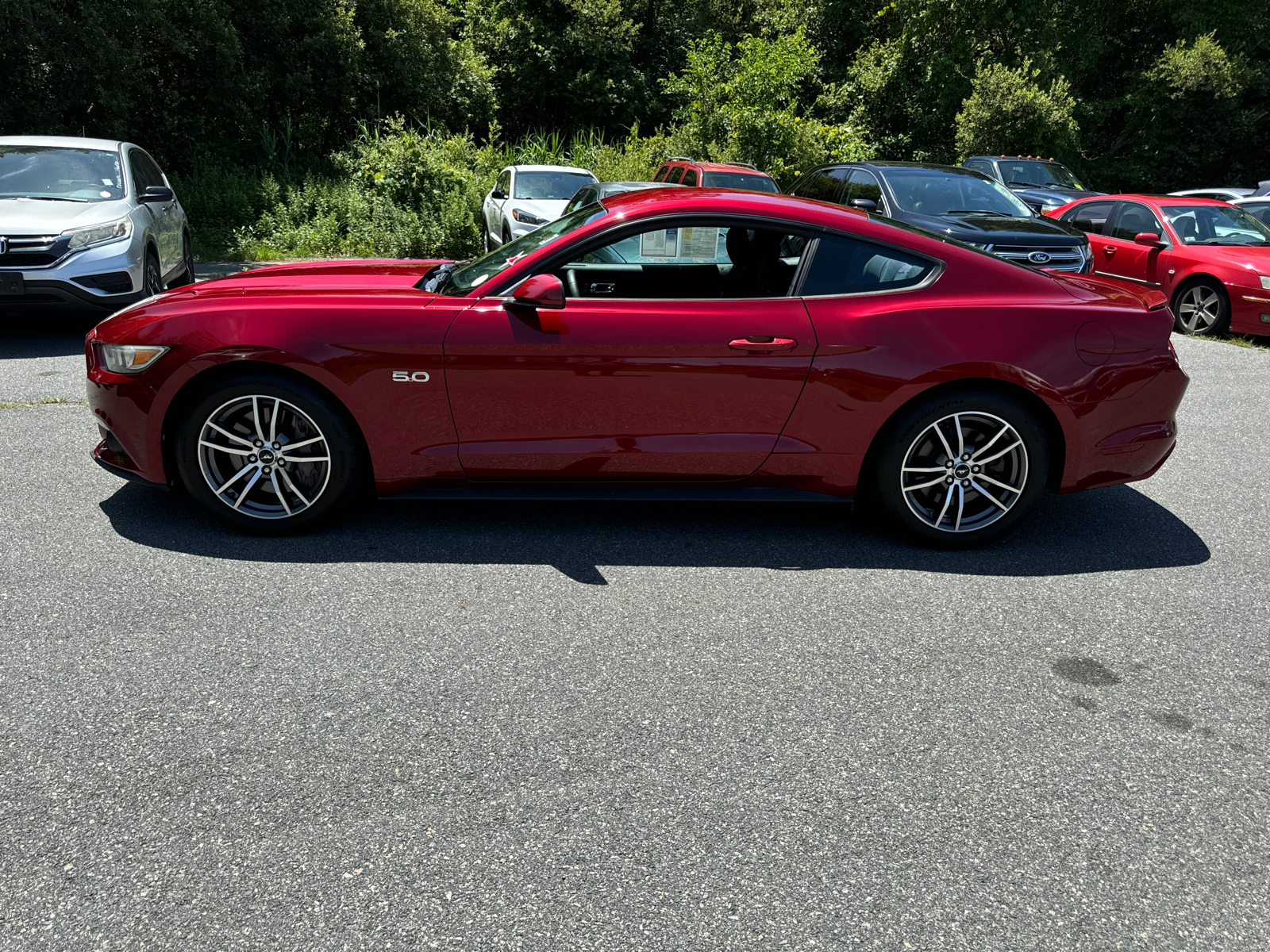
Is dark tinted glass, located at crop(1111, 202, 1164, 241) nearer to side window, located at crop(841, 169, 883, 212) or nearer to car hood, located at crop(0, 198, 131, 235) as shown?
side window, located at crop(841, 169, 883, 212)

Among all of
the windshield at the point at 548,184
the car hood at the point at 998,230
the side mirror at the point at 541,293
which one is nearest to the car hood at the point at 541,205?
the windshield at the point at 548,184

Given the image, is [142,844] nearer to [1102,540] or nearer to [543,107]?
[1102,540]

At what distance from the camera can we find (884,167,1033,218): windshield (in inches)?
441

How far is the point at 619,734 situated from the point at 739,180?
42.0 feet

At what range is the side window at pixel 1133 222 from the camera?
40.3 feet

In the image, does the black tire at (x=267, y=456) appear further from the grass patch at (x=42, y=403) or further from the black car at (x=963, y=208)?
the black car at (x=963, y=208)

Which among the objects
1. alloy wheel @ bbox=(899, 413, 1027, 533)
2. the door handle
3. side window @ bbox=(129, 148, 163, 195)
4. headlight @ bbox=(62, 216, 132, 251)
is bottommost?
alloy wheel @ bbox=(899, 413, 1027, 533)

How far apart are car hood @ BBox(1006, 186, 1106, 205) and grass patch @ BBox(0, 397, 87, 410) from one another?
48.2 ft

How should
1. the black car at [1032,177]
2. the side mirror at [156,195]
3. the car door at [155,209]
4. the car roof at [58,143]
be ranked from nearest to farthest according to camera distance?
the side mirror at [156,195] → the car door at [155,209] → the car roof at [58,143] → the black car at [1032,177]

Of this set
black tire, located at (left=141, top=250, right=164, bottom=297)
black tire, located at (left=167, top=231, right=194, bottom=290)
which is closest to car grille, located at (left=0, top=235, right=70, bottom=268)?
black tire, located at (left=141, top=250, right=164, bottom=297)

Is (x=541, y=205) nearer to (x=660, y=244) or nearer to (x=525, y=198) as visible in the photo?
(x=525, y=198)

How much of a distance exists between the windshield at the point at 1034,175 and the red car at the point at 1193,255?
5.81 metres

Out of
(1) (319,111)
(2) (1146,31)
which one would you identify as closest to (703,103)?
(1) (319,111)

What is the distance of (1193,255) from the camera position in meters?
A: 11.5
